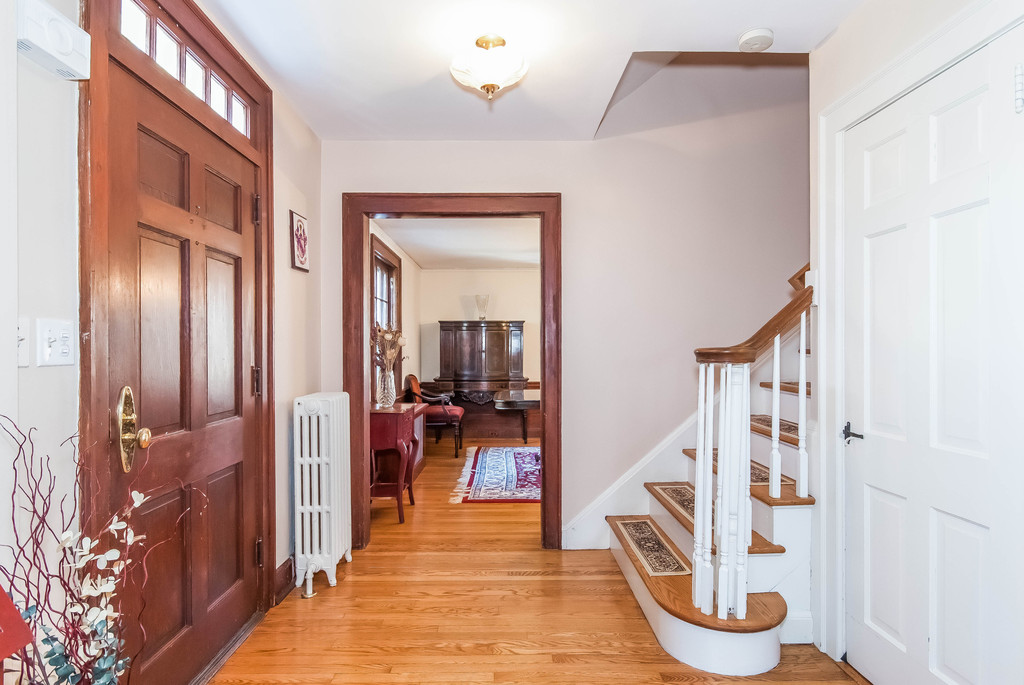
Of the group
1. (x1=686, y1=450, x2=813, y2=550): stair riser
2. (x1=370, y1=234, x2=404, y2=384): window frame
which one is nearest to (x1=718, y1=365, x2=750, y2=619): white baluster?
(x1=686, y1=450, x2=813, y2=550): stair riser

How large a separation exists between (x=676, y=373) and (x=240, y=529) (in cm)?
246

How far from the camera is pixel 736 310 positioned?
329 cm

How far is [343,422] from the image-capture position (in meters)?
2.97

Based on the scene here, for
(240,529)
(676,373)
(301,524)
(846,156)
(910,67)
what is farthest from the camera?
(676,373)

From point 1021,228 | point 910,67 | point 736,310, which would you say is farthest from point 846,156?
point 736,310

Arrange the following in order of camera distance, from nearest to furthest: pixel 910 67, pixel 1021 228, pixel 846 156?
1. pixel 1021 228
2. pixel 910 67
3. pixel 846 156

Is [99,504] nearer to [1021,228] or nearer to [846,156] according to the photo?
[1021,228]

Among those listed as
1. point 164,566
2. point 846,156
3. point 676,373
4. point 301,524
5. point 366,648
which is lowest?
point 366,648

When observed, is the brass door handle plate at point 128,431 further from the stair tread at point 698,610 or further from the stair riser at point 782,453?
the stair riser at point 782,453

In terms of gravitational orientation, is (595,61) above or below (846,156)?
above

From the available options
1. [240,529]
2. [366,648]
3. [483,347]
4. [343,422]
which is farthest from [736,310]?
[483,347]

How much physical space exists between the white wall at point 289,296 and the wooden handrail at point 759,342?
196cm

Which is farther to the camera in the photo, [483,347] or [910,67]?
[483,347]

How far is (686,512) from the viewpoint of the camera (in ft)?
8.72
